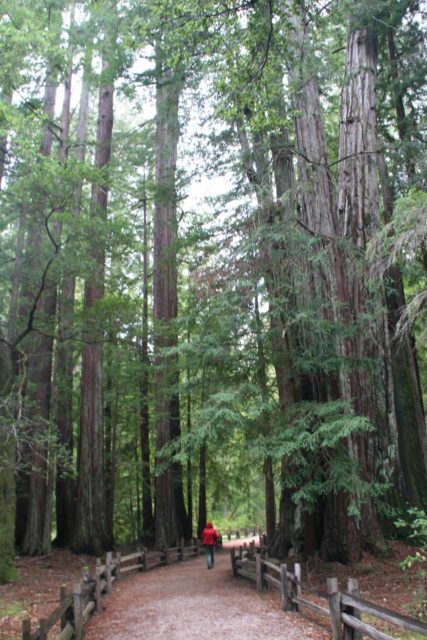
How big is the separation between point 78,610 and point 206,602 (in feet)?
9.60

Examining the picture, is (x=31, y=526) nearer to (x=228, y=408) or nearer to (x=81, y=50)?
(x=228, y=408)

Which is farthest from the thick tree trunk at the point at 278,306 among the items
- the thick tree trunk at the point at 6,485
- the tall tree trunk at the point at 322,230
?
the thick tree trunk at the point at 6,485

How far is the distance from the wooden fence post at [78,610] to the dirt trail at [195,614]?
12.9 inches

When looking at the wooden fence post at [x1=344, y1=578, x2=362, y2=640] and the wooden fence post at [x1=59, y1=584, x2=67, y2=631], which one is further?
the wooden fence post at [x1=59, y1=584, x2=67, y2=631]

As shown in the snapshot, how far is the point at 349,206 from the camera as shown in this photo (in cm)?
1179

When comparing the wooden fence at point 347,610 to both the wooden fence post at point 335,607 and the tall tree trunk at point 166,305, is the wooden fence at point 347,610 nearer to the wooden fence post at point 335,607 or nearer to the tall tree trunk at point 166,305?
the wooden fence post at point 335,607

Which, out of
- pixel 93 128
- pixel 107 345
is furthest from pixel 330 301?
pixel 93 128

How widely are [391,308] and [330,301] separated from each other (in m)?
4.67

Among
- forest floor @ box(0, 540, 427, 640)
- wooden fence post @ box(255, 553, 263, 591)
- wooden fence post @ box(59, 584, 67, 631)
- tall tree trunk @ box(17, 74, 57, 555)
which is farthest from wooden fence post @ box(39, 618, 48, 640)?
tall tree trunk @ box(17, 74, 57, 555)

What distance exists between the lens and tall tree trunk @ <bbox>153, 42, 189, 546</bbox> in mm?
14672

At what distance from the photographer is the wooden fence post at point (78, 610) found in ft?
22.2

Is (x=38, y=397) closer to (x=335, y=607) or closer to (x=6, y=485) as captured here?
(x=6, y=485)

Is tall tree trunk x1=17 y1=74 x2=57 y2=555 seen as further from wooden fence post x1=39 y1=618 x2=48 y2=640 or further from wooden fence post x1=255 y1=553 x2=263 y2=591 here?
wooden fence post x1=39 y1=618 x2=48 y2=640

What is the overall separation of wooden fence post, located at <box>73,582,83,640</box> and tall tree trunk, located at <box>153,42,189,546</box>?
21.1 feet
